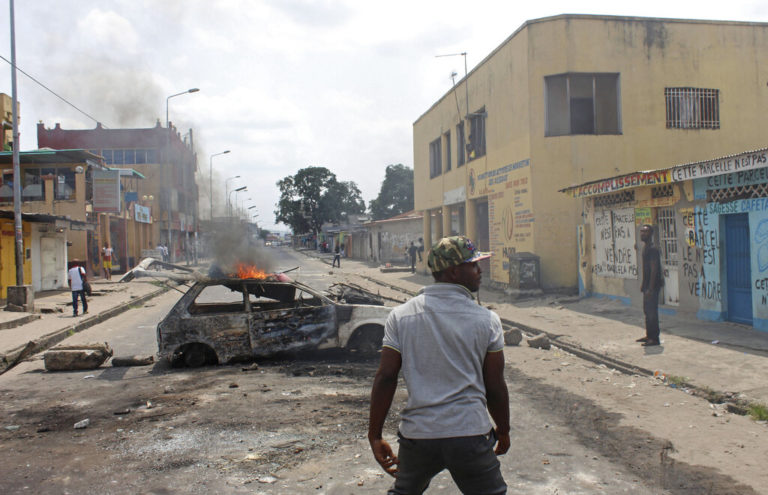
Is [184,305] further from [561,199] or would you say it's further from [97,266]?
[97,266]

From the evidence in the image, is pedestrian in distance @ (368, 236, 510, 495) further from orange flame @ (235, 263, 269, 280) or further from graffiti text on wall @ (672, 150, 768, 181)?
graffiti text on wall @ (672, 150, 768, 181)

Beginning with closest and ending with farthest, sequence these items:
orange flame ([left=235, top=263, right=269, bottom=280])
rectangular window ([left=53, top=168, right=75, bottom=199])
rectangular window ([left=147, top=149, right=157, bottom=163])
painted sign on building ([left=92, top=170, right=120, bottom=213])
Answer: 1. orange flame ([left=235, top=263, right=269, bottom=280])
2. painted sign on building ([left=92, top=170, right=120, bottom=213])
3. rectangular window ([left=53, top=168, right=75, bottom=199])
4. rectangular window ([left=147, top=149, right=157, bottom=163])

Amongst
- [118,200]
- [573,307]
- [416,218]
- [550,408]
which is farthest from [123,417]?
[416,218]

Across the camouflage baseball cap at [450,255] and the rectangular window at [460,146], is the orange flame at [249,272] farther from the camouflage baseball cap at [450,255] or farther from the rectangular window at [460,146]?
the rectangular window at [460,146]

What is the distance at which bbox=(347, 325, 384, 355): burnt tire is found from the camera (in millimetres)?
8508

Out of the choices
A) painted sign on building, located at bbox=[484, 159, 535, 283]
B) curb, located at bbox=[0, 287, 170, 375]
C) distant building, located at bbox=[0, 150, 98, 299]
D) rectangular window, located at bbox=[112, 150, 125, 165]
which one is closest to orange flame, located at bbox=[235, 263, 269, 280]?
curb, located at bbox=[0, 287, 170, 375]

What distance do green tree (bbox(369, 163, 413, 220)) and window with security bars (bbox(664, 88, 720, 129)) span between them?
2898 inches

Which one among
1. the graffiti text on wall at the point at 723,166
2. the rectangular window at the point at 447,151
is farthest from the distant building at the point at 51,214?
the graffiti text on wall at the point at 723,166

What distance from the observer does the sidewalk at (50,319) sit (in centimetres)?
1063

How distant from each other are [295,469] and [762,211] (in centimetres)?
894

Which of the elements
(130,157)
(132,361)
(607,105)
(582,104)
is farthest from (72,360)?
(130,157)

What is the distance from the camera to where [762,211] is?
9609 mm

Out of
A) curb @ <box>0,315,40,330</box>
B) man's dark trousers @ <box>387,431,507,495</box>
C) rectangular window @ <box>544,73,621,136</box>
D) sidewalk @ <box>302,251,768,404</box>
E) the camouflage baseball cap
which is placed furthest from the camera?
rectangular window @ <box>544,73,621,136</box>

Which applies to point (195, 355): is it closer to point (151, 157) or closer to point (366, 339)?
point (366, 339)
